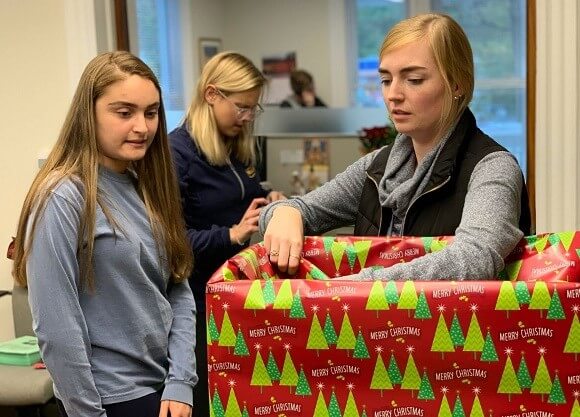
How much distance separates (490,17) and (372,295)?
5798 mm

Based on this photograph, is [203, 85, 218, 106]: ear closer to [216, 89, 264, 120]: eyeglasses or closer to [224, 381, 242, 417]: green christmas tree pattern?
[216, 89, 264, 120]: eyeglasses

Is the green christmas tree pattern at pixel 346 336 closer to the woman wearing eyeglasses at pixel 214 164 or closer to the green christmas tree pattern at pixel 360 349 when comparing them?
the green christmas tree pattern at pixel 360 349

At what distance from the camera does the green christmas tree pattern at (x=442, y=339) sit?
74cm

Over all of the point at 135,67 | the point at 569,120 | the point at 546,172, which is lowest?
the point at 546,172

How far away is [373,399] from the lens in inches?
30.3

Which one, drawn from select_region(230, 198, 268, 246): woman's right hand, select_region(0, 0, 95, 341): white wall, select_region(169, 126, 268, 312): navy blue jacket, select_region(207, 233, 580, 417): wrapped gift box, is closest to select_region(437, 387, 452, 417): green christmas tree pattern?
select_region(207, 233, 580, 417): wrapped gift box

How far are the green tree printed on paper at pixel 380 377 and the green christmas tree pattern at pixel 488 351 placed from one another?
92 mm

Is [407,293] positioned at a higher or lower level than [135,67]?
lower

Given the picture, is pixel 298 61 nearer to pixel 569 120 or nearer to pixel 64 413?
pixel 569 120

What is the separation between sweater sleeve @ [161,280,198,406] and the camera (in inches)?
50.4

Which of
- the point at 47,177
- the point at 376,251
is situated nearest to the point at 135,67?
the point at 47,177

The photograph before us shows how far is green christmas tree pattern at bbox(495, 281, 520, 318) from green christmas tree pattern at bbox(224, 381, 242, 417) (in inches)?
10.9

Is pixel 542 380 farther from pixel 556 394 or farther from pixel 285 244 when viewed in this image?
pixel 285 244

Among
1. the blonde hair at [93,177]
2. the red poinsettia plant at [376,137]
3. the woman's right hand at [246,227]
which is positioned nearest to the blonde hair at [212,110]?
the woman's right hand at [246,227]
